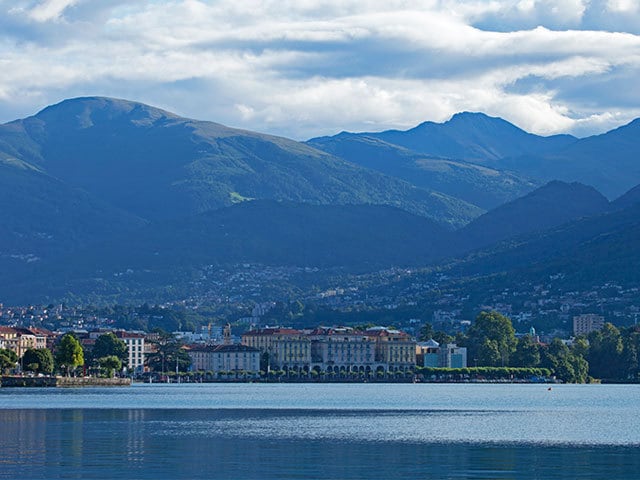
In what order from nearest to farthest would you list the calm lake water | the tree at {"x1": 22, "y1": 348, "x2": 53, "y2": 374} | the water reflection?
1. the water reflection
2. the calm lake water
3. the tree at {"x1": 22, "y1": 348, "x2": 53, "y2": 374}

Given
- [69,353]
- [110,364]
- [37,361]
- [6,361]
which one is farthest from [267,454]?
[110,364]

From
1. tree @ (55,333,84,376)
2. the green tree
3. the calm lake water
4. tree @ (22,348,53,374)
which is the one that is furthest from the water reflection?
the green tree

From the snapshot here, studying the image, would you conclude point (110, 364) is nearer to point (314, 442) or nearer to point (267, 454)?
point (314, 442)

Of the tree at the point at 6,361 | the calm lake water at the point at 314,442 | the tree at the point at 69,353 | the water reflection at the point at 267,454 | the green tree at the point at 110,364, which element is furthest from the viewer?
the green tree at the point at 110,364

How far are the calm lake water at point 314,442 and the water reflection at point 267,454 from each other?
46 mm

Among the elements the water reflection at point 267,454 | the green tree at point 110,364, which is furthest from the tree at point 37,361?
the water reflection at point 267,454

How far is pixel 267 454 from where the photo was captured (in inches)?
2596

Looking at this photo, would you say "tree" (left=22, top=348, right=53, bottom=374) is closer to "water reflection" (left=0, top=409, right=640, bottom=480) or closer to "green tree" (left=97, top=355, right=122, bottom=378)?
"green tree" (left=97, top=355, right=122, bottom=378)

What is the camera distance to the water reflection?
193 feet

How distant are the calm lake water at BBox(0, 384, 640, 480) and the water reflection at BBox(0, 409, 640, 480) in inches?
1.8

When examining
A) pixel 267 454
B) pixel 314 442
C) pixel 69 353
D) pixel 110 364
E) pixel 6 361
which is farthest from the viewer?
pixel 110 364

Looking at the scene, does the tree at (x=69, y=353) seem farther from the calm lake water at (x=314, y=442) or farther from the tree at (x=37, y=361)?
the calm lake water at (x=314, y=442)

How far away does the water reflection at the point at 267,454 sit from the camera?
193ft

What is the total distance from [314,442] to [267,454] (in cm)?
694
